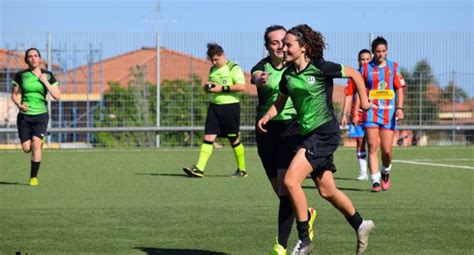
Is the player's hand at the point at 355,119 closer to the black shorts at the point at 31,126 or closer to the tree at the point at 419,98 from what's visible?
the black shorts at the point at 31,126

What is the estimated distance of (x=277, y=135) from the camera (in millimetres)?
8891

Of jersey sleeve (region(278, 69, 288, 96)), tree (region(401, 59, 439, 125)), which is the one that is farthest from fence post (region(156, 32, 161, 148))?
jersey sleeve (region(278, 69, 288, 96))

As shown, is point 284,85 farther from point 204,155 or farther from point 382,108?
point 204,155

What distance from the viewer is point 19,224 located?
1011 cm

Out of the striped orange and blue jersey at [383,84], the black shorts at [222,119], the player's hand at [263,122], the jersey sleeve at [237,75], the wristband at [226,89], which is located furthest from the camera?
the black shorts at [222,119]

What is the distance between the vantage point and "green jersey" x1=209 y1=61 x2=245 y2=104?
1622cm

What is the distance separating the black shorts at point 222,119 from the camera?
656 inches

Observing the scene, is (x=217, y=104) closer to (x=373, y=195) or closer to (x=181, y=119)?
(x=373, y=195)

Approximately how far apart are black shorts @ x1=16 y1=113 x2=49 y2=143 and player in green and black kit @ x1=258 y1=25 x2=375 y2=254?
24.1 feet

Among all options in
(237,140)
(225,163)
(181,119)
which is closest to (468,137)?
(181,119)

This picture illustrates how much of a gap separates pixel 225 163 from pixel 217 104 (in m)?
3.56

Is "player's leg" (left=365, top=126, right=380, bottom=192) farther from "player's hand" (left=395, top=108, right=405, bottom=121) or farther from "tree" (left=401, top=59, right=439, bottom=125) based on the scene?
"tree" (left=401, top=59, right=439, bottom=125)

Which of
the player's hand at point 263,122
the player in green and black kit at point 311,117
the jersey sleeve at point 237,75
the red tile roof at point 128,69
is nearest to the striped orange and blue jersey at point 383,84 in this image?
the jersey sleeve at point 237,75

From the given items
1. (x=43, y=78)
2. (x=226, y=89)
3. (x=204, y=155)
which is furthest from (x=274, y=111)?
(x=204, y=155)
